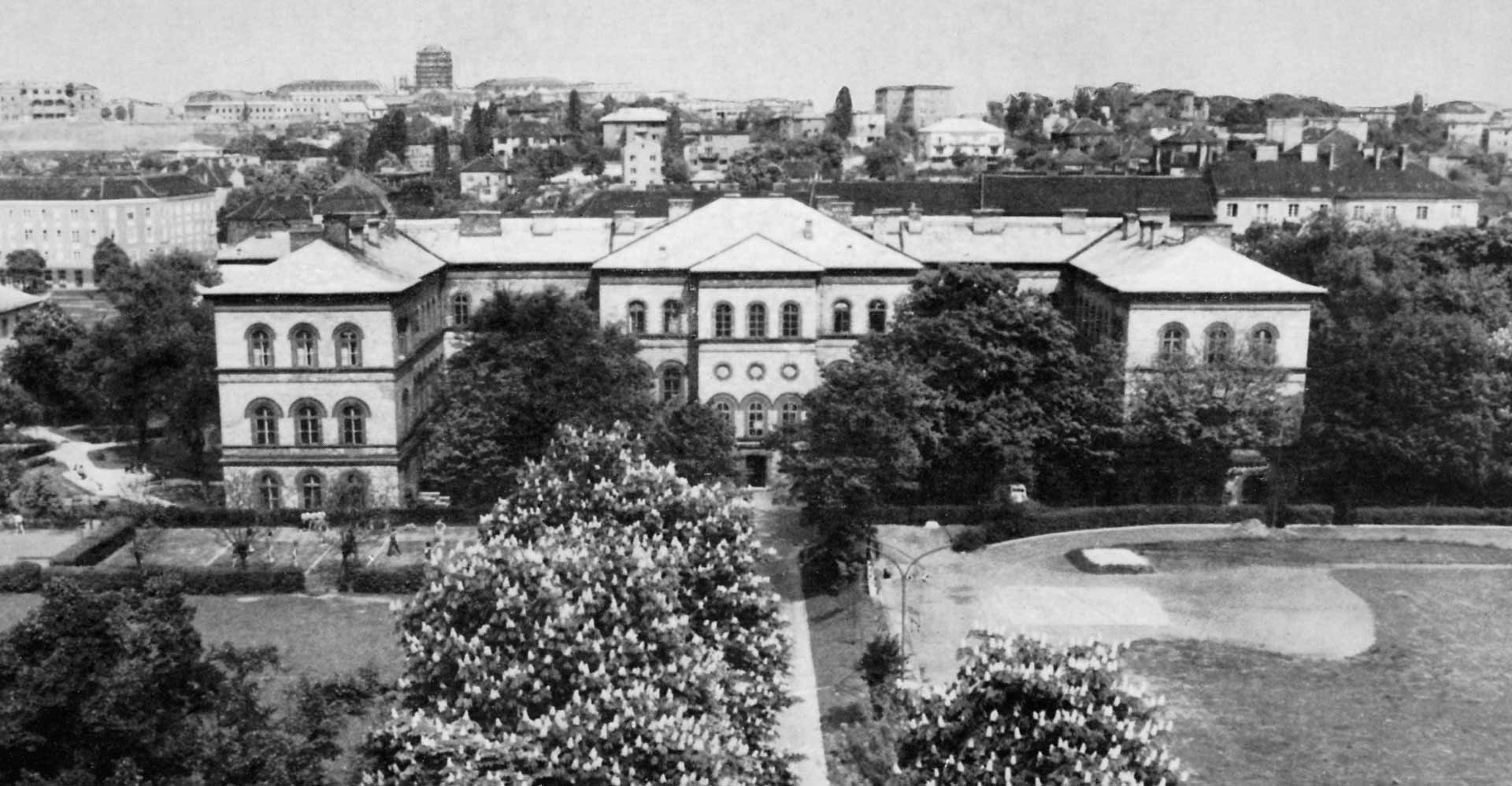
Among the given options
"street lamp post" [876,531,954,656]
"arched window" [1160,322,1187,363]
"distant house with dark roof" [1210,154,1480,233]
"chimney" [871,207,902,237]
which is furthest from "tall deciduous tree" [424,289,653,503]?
"distant house with dark roof" [1210,154,1480,233]

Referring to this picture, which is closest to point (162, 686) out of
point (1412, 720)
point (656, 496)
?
point (656, 496)

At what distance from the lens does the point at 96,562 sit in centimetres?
6041

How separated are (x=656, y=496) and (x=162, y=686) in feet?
47.5

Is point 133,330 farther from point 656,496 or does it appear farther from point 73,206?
point 73,206

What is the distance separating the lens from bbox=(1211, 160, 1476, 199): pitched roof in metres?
125

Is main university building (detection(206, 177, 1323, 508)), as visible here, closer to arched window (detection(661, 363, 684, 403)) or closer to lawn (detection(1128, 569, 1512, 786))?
arched window (detection(661, 363, 684, 403))

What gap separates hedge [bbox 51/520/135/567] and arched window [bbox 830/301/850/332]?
116 ft

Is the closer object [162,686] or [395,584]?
[162,686]

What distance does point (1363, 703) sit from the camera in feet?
147

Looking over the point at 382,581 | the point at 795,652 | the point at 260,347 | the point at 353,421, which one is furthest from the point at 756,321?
the point at 795,652

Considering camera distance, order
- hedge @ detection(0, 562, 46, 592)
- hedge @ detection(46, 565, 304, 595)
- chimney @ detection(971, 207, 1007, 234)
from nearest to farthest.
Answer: hedge @ detection(0, 562, 46, 592), hedge @ detection(46, 565, 304, 595), chimney @ detection(971, 207, 1007, 234)

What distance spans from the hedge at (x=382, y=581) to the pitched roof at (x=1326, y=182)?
297 feet

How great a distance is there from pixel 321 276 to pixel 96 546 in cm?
1531

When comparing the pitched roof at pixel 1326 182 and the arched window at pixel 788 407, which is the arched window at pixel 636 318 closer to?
the arched window at pixel 788 407
